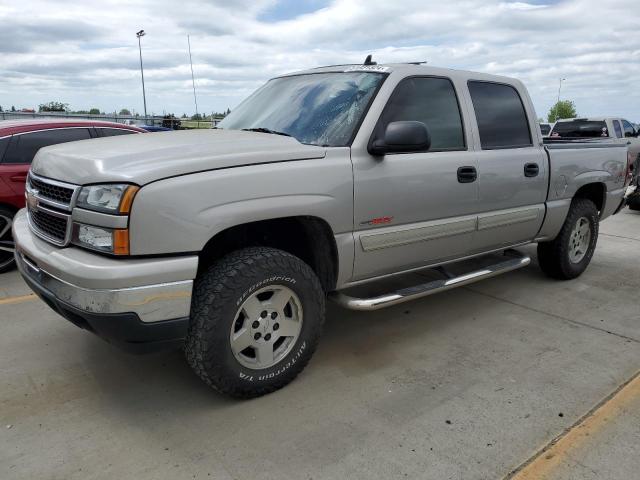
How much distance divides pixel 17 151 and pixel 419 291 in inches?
188

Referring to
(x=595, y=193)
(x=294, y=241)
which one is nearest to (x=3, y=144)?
(x=294, y=241)

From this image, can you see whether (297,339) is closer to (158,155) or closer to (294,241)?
(294,241)

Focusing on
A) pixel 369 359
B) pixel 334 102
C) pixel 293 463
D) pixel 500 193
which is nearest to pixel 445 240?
pixel 500 193

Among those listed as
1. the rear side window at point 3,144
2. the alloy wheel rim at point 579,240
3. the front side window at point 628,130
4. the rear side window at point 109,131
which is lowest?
the alloy wheel rim at point 579,240

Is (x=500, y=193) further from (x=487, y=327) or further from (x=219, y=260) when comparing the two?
(x=219, y=260)

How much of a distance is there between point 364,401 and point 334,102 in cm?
193

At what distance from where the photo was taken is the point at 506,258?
500cm

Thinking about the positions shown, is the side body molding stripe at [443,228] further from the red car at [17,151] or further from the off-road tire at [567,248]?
the red car at [17,151]

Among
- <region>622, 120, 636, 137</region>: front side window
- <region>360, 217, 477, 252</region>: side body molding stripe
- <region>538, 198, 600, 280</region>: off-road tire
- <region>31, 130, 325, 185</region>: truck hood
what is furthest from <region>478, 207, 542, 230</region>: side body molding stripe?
<region>622, 120, 636, 137</region>: front side window

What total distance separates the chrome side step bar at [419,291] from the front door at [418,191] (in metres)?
0.16

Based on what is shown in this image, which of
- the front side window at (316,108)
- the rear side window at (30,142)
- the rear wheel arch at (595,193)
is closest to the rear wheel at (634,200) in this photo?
the rear wheel arch at (595,193)

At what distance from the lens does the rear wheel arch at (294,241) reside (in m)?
3.11

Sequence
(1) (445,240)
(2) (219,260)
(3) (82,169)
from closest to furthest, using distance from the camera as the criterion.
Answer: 1. (3) (82,169)
2. (2) (219,260)
3. (1) (445,240)

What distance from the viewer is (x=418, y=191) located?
11.7ft
